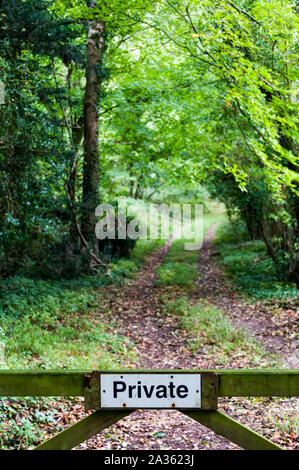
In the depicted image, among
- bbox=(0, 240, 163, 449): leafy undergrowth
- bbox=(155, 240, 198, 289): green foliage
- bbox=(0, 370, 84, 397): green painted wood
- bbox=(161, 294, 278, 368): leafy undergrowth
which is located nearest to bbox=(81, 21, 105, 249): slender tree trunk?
bbox=(0, 240, 163, 449): leafy undergrowth

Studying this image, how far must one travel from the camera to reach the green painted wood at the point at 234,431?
2.82 m

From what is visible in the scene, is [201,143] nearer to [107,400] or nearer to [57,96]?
[57,96]

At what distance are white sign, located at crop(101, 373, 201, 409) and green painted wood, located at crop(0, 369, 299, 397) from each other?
2.8 inches

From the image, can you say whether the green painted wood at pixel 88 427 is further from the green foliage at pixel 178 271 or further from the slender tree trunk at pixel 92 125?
the green foliage at pixel 178 271

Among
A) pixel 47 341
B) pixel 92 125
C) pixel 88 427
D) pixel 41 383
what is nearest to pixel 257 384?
pixel 88 427

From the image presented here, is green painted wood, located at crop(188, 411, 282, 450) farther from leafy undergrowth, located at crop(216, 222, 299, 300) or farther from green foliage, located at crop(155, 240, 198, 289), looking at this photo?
green foliage, located at crop(155, 240, 198, 289)

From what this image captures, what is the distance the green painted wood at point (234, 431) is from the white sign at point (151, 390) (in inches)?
4.4

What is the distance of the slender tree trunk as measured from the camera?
49.2 ft

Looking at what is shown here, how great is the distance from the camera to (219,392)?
2.86 metres

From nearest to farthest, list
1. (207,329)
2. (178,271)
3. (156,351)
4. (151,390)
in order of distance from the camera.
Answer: (151,390) → (156,351) → (207,329) → (178,271)

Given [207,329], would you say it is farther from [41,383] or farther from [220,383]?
[41,383]

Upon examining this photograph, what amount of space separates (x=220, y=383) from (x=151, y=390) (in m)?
0.46

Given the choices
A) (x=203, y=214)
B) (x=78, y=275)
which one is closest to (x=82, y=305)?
(x=78, y=275)
